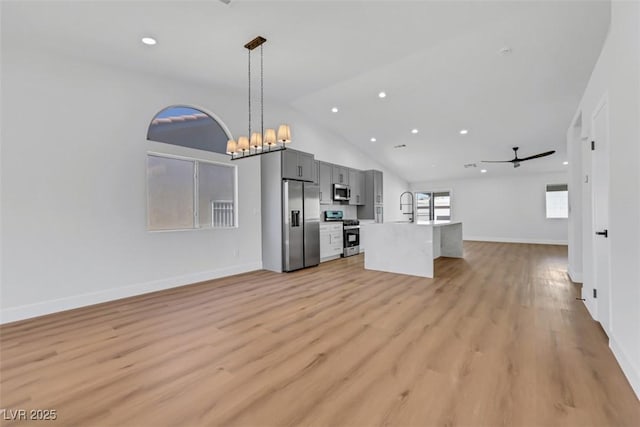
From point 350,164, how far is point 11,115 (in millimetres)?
6630

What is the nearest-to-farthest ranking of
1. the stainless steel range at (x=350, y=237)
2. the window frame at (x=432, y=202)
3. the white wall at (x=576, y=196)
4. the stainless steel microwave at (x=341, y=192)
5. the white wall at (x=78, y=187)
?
the white wall at (x=78, y=187), the white wall at (x=576, y=196), the stainless steel range at (x=350, y=237), the stainless steel microwave at (x=341, y=192), the window frame at (x=432, y=202)

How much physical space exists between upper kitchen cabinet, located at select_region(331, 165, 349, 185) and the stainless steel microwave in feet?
0.40

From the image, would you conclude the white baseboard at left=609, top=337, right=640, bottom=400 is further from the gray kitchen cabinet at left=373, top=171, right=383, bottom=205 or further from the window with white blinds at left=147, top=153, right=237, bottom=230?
the gray kitchen cabinet at left=373, top=171, right=383, bottom=205

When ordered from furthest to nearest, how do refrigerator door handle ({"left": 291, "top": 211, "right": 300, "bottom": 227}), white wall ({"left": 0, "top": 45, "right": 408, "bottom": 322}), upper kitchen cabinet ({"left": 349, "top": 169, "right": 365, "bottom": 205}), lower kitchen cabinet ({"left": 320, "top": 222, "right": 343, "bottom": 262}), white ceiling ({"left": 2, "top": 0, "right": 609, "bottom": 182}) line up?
upper kitchen cabinet ({"left": 349, "top": 169, "right": 365, "bottom": 205})
lower kitchen cabinet ({"left": 320, "top": 222, "right": 343, "bottom": 262})
refrigerator door handle ({"left": 291, "top": 211, "right": 300, "bottom": 227})
white wall ({"left": 0, "top": 45, "right": 408, "bottom": 322})
white ceiling ({"left": 2, "top": 0, "right": 609, "bottom": 182})

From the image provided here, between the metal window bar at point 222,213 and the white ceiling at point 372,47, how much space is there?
2125 mm

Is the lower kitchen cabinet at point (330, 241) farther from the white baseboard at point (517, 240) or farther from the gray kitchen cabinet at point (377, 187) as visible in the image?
the white baseboard at point (517, 240)

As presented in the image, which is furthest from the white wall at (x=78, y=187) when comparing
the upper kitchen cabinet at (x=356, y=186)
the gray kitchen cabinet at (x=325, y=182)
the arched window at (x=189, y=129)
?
the upper kitchen cabinet at (x=356, y=186)

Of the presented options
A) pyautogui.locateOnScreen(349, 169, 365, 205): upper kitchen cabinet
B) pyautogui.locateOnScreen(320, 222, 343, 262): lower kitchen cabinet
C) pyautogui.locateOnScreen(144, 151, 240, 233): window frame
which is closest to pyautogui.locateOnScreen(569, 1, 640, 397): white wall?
pyautogui.locateOnScreen(320, 222, 343, 262): lower kitchen cabinet

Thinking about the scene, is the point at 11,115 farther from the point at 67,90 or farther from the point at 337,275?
the point at 337,275

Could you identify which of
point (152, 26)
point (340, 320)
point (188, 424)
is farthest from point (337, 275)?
point (152, 26)

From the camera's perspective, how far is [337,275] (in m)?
4.95

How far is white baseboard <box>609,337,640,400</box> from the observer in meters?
1.68

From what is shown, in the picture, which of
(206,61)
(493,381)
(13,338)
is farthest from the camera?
(206,61)

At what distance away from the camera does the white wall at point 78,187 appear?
9.72 ft
